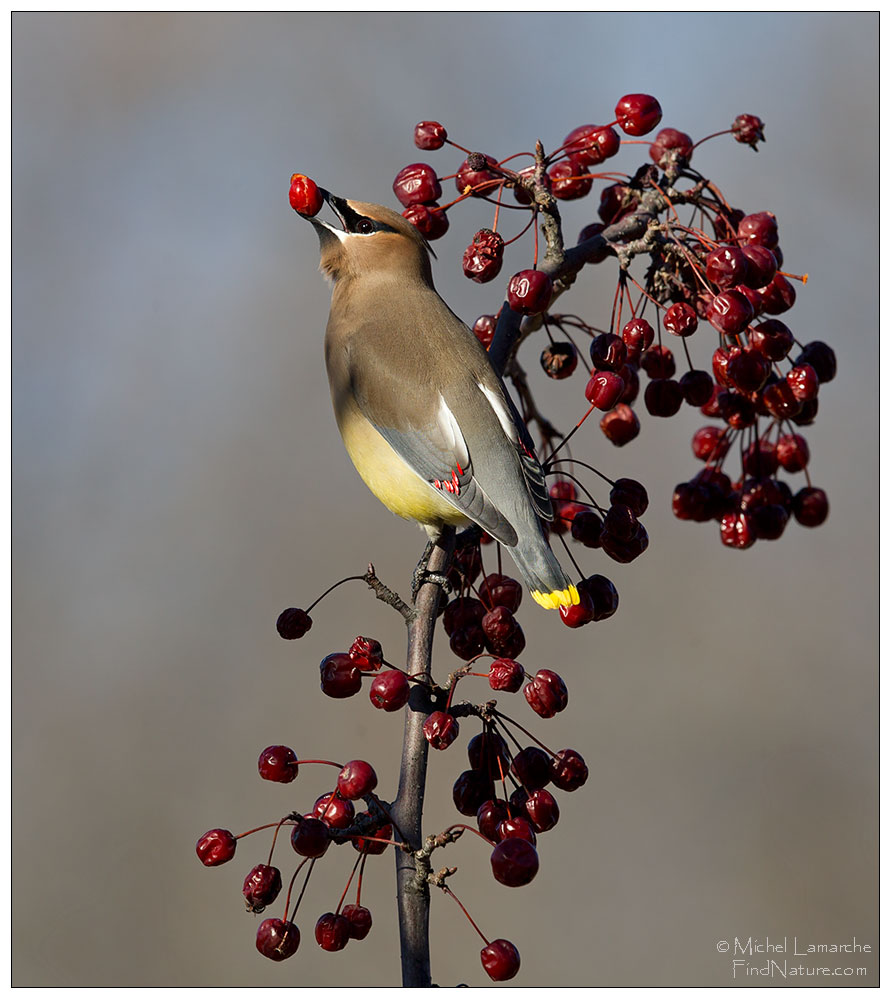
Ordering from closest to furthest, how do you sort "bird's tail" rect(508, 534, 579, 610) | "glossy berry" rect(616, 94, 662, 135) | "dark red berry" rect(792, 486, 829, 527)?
"bird's tail" rect(508, 534, 579, 610)
"glossy berry" rect(616, 94, 662, 135)
"dark red berry" rect(792, 486, 829, 527)

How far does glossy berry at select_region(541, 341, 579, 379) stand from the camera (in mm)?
2225

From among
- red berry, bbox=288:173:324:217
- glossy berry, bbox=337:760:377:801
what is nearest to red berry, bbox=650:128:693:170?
red berry, bbox=288:173:324:217

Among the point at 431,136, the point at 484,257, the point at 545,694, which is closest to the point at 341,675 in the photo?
the point at 545,694

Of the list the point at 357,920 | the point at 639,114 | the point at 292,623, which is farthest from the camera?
the point at 639,114

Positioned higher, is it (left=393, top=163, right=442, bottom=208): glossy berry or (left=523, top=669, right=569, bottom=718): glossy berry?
(left=393, top=163, right=442, bottom=208): glossy berry

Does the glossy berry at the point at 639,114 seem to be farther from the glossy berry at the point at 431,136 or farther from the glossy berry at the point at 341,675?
the glossy berry at the point at 341,675

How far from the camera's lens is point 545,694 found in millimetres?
1656

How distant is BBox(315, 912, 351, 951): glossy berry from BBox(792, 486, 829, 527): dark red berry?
1357mm

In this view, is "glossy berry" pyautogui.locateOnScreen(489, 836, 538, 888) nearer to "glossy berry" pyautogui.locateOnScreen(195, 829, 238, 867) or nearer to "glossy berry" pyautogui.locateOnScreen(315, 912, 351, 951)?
"glossy berry" pyautogui.locateOnScreen(315, 912, 351, 951)

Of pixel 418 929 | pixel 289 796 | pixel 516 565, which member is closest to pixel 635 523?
pixel 516 565

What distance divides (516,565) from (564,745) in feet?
8.09

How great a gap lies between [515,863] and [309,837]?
298mm

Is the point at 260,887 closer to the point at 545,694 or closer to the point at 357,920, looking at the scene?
the point at 357,920

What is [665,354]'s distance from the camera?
7.20ft
